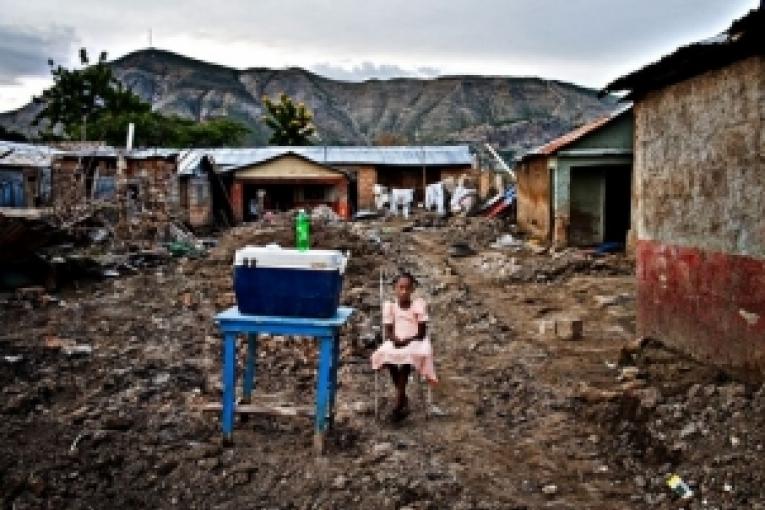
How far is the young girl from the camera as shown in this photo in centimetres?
579

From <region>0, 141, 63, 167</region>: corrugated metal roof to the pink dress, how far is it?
18.3 metres

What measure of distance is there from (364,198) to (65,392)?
93.2ft

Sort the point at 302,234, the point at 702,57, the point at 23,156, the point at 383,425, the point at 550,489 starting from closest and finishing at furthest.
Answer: the point at 550,489
the point at 383,425
the point at 702,57
the point at 302,234
the point at 23,156

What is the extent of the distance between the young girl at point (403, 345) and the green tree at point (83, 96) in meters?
42.0

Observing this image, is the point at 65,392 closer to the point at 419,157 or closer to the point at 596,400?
the point at 596,400

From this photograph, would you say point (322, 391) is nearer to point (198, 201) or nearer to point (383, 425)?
point (383, 425)

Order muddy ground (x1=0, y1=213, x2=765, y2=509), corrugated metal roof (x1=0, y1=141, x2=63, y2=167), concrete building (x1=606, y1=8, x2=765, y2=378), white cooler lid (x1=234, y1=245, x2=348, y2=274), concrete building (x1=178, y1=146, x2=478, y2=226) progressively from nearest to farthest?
muddy ground (x1=0, y1=213, x2=765, y2=509) < white cooler lid (x1=234, y1=245, x2=348, y2=274) < concrete building (x1=606, y1=8, x2=765, y2=378) < corrugated metal roof (x1=0, y1=141, x2=63, y2=167) < concrete building (x1=178, y1=146, x2=478, y2=226)

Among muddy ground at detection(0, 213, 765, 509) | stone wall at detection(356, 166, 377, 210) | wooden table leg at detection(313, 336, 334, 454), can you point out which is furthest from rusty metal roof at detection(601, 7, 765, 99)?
stone wall at detection(356, 166, 377, 210)

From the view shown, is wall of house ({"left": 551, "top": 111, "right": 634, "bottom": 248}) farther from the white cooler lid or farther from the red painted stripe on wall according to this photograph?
the white cooler lid

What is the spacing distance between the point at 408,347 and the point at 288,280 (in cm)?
130

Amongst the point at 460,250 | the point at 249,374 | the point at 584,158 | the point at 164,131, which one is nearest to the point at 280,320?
the point at 249,374

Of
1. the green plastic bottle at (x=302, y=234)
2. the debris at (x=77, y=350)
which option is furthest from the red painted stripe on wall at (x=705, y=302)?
the debris at (x=77, y=350)

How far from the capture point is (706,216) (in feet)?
20.8

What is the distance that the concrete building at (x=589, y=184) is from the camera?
17469 millimetres
